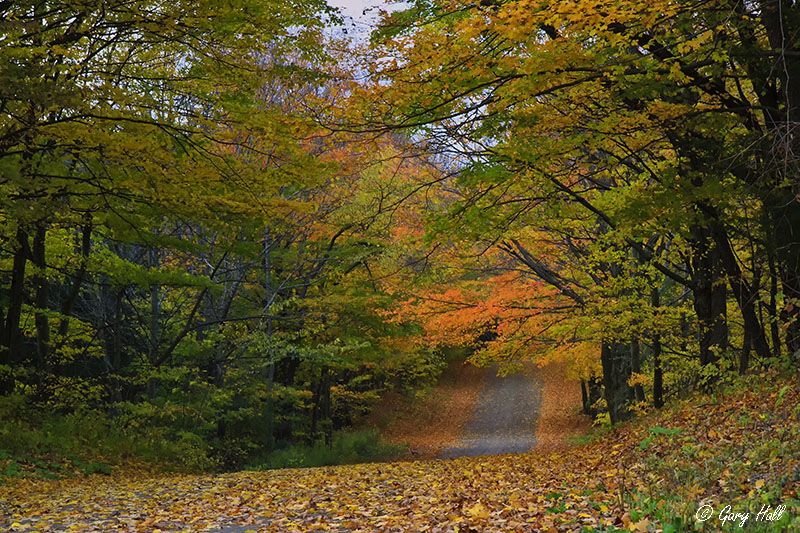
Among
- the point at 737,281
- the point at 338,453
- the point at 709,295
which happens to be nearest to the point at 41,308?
the point at 338,453

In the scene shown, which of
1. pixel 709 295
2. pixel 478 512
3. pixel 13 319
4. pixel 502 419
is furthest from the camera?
pixel 502 419

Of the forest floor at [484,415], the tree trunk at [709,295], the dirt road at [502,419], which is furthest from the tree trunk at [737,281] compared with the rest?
the dirt road at [502,419]

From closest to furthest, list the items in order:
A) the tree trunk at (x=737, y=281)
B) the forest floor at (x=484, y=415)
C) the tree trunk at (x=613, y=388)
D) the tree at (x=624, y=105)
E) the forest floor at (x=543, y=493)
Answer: the forest floor at (x=543, y=493) → the tree at (x=624, y=105) → the tree trunk at (x=737, y=281) → the tree trunk at (x=613, y=388) → the forest floor at (x=484, y=415)

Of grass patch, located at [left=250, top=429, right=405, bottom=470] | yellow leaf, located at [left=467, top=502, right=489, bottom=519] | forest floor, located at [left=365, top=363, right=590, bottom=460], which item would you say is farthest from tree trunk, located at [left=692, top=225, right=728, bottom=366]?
forest floor, located at [left=365, top=363, right=590, bottom=460]

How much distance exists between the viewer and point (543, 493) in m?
6.89

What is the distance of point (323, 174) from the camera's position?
11.5 meters

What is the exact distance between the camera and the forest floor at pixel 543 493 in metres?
4.76

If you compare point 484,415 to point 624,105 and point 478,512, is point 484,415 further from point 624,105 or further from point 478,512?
point 478,512

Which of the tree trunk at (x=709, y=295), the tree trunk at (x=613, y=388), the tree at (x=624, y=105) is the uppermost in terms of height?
the tree at (x=624, y=105)

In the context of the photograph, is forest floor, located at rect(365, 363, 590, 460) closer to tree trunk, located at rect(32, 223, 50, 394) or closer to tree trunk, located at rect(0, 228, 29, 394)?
tree trunk, located at rect(32, 223, 50, 394)

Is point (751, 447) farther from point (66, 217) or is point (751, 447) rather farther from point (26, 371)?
point (26, 371)

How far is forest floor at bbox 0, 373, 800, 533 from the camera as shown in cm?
476

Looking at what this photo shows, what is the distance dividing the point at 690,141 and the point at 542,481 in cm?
506

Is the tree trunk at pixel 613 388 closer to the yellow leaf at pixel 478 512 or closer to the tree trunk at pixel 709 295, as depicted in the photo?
the tree trunk at pixel 709 295
